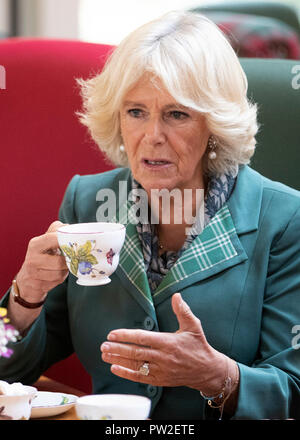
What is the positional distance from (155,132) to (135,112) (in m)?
0.09

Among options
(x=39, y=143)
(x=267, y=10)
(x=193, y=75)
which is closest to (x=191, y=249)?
(x=193, y=75)

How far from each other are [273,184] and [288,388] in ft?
1.44

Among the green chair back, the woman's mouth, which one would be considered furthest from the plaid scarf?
the green chair back

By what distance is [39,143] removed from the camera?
75.4 inches

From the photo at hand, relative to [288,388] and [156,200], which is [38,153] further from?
[288,388]

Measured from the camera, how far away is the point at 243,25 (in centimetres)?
366

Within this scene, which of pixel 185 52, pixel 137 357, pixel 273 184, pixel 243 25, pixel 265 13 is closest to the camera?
pixel 137 357

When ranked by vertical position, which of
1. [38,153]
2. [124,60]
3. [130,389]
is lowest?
[130,389]

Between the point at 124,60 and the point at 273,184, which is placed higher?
the point at 124,60

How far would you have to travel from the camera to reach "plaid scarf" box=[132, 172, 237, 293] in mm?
1516

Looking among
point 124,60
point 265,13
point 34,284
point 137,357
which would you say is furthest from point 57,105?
point 265,13

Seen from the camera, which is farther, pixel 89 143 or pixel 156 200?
pixel 89 143

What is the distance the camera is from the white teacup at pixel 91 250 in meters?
1.19

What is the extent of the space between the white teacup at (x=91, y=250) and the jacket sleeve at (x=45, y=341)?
0.33 meters
